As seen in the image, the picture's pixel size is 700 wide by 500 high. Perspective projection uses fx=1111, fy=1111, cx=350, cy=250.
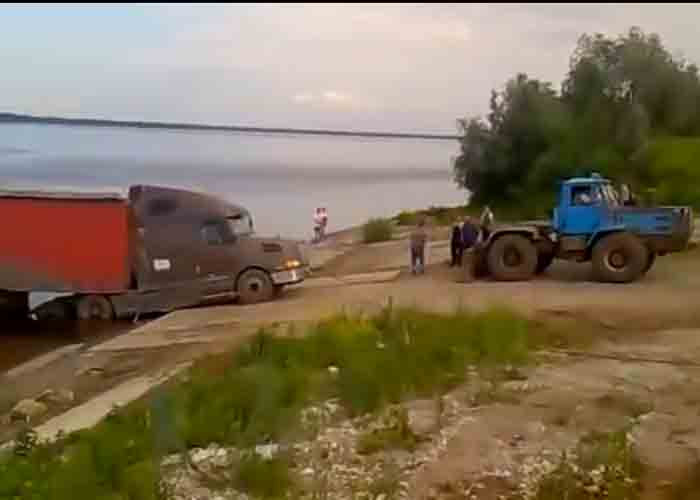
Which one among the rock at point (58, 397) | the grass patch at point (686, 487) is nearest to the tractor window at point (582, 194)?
the rock at point (58, 397)

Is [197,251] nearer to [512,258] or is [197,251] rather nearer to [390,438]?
[512,258]

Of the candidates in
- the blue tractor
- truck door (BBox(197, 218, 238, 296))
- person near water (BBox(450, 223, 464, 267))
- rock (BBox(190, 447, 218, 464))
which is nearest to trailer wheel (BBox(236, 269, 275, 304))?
truck door (BBox(197, 218, 238, 296))

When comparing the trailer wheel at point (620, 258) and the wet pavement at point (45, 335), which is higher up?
the trailer wheel at point (620, 258)

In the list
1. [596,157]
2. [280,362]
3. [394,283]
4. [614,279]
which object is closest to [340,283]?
[394,283]

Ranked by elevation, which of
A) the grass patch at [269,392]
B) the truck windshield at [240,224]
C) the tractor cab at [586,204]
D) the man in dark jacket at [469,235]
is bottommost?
the grass patch at [269,392]

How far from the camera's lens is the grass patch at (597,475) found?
29.1ft

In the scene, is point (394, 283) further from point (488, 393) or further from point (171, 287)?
point (488, 393)

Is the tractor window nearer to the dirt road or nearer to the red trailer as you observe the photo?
the dirt road

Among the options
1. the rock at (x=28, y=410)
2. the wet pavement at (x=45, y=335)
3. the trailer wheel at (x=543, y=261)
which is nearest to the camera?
the rock at (x=28, y=410)

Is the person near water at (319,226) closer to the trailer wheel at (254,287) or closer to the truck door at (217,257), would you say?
the trailer wheel at (254,287)

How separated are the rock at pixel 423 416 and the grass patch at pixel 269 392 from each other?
0.70 feet

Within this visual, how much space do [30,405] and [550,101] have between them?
31.1 m

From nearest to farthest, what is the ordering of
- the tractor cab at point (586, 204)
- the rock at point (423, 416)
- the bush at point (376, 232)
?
the rock at point (423, 416)
the tractor cab at point (586, 204)
the bush at point (376, 232)

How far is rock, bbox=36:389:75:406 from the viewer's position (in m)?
14.2
